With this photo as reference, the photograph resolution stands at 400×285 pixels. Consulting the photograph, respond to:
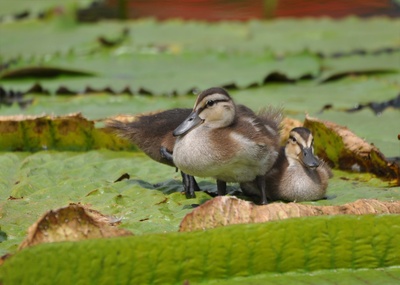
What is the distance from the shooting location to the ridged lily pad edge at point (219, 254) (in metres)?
1.84

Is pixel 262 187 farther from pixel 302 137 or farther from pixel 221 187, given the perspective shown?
pixel 302 137

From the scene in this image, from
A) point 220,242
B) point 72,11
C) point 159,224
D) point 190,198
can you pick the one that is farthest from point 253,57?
point 220,242

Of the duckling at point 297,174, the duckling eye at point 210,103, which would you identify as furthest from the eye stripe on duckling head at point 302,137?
the duckling eye at point 210,103

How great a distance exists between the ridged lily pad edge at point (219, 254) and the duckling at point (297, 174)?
2.58 ft

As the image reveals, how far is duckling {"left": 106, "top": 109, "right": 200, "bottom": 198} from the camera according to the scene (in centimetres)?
306

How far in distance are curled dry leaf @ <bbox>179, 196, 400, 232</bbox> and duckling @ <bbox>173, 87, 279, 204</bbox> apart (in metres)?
0.57

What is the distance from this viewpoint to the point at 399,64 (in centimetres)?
545

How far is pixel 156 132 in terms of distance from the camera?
3139 millimetres

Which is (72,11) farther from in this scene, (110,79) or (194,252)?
(194,252)

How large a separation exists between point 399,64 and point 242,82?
1054 millimetres

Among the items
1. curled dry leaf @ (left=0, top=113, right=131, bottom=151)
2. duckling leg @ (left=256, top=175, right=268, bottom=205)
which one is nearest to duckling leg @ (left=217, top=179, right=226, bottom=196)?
duckling leg @ (left=256, top=175, right=268, bottom=205)

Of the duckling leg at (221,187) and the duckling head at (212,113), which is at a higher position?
the duckling head at (212,113)

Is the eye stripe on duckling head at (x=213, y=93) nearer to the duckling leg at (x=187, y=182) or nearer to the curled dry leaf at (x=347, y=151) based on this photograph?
the duckling leg at (x=187, y=182)

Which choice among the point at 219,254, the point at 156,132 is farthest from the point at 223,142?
the point at 219,254
